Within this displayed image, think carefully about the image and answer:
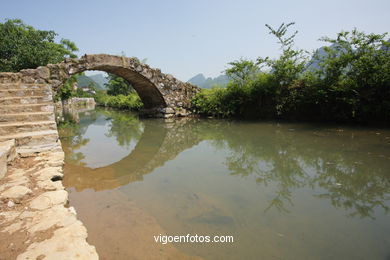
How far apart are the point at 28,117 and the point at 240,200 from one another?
3.44 m

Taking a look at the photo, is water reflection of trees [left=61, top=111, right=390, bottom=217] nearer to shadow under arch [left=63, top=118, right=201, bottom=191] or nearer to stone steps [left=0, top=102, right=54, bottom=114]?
shadow under arch [left=63, top=118, right=201, bottom=191]

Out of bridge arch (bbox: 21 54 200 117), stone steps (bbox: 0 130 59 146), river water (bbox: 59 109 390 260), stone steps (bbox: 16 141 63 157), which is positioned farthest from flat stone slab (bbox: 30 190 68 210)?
→ bridge arch (bbox: 21 54 200 117)

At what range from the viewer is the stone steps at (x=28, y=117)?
3.30 metres

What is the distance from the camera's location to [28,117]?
3.44 metres

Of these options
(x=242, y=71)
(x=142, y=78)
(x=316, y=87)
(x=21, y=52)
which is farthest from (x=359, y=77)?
(x=21, y=52)

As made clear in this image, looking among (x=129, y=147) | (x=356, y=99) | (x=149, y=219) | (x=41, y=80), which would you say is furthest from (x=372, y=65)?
(x=41, y=80)

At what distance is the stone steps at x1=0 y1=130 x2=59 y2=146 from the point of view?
2.82m

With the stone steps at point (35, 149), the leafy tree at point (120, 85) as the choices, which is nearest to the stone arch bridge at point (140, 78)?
the stone steps at point (35, 149)

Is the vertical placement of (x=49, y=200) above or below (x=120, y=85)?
below

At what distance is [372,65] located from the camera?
623 centimetres

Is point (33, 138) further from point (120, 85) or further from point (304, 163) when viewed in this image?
point (120, 85)

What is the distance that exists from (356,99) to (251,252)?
6.92 metres

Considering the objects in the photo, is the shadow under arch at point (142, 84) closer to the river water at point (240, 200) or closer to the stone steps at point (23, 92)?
the stone steps at point (23, 92)

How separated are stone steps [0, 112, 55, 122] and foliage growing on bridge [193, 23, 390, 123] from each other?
6.92m
